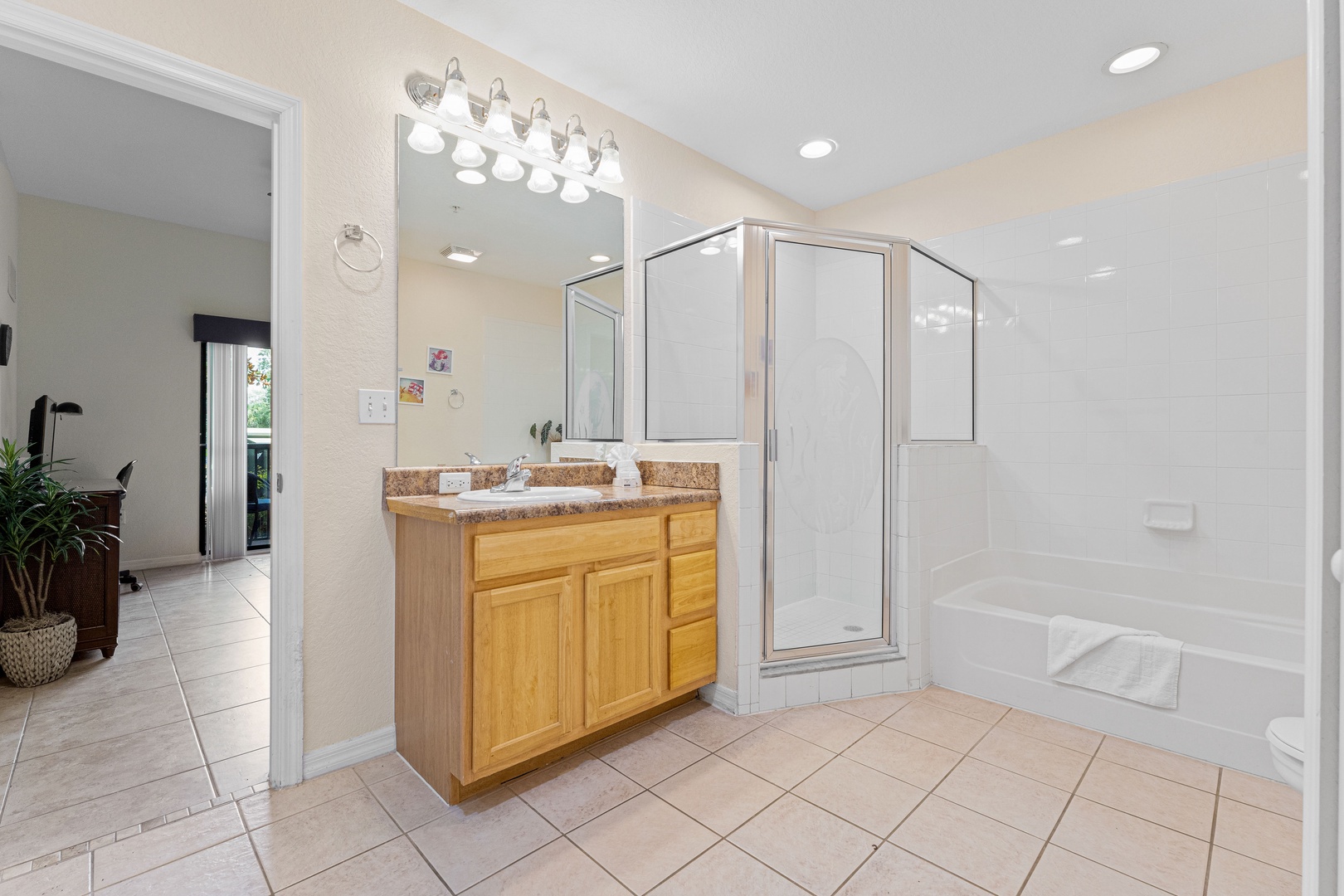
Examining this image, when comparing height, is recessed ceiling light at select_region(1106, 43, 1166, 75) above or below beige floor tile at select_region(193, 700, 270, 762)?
above

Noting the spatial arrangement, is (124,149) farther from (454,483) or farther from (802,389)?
(802,389)

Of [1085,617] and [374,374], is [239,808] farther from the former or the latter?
[1085,617]

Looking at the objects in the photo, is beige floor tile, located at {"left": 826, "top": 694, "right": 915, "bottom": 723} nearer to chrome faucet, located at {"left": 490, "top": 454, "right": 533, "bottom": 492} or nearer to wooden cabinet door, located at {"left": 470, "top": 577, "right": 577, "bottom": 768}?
wooden cabinet door, located at {"left": 470, "top": 577, "right": 577, "bottom": 768}

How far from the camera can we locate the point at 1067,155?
291 centimetres

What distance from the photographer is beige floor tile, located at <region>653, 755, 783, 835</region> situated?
1652mm

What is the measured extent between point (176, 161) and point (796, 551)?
387 cm

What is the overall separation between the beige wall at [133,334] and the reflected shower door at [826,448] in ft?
14.2

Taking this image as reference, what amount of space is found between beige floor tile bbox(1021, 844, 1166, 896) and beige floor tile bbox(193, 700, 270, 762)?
7.57 ft

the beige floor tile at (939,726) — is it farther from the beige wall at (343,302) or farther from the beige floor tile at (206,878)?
the beige floor tile at (206,878)

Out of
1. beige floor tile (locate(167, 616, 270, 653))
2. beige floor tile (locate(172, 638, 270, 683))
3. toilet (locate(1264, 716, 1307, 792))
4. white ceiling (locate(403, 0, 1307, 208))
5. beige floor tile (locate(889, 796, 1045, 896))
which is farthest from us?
beige floor tile (locate(167, 616, 270, 653))

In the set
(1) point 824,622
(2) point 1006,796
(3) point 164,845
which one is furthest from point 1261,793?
(3) point 164,845

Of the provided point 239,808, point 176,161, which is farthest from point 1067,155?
point 176,161

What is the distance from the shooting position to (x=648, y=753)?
6.56 ft

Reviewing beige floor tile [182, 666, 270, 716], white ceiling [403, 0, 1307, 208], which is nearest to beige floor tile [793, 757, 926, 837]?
Answer: beige floor tile [182, 666, 270, 716]
